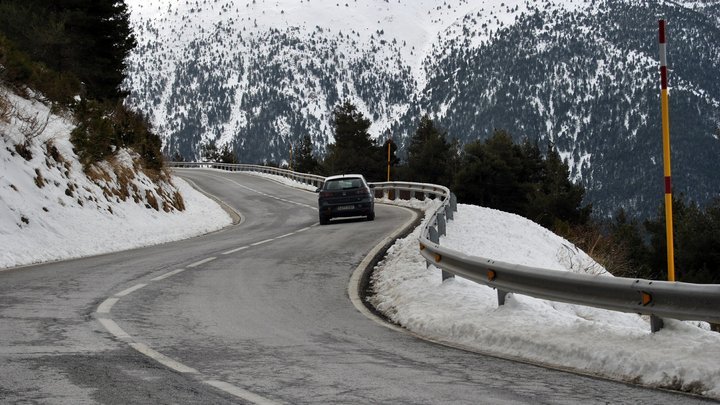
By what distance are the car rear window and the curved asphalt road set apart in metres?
11.9

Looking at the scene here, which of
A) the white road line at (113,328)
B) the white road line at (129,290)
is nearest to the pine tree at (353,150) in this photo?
the white road line at (129,290)

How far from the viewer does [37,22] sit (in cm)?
2930

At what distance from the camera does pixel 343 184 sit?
26438mm

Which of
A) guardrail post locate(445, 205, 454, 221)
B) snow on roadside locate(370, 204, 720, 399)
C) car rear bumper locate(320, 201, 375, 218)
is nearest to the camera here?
snow on roadside locate(370, 204, 720, 399)

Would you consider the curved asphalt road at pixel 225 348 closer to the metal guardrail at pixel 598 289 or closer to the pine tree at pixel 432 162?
the metal guardrail at pixel 598 289

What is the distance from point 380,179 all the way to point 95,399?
80429 millimetres

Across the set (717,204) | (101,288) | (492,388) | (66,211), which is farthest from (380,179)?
(492,388)

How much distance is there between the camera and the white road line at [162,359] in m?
5.94

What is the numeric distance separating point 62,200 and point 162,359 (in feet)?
45.3

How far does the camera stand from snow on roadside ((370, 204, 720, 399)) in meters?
5.68

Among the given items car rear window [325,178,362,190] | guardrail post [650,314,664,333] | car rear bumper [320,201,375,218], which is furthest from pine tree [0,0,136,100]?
guardrail post [650,314,664,333]

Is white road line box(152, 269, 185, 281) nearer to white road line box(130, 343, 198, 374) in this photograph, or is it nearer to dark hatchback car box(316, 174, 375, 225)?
white road line box(130, 343, 198, 374)

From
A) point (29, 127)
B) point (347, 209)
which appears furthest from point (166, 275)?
point (347, 209)

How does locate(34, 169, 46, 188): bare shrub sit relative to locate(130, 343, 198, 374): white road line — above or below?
above
